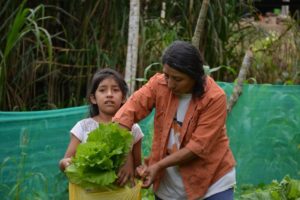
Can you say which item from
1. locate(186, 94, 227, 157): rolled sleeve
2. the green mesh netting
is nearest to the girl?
locate(186, 94, 227, 157): rolled sleeve

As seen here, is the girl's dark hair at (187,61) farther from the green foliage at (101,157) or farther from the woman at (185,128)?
the green foliage at (101,157)

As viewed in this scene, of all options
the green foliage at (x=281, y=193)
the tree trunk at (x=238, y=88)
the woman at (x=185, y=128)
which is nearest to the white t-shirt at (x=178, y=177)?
the woman at (x=185, y=128)

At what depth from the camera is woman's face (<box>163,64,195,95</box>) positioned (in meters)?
3.40

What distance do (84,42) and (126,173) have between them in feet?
11.5

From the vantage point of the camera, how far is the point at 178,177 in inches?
142

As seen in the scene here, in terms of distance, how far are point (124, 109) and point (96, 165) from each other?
1.07ft

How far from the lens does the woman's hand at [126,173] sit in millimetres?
3432

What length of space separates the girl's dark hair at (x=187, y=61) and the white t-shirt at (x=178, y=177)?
13 centimetres

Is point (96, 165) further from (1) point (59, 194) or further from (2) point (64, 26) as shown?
(2) point (64, 26)

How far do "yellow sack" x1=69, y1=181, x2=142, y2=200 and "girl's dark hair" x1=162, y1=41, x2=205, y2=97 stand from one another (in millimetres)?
581

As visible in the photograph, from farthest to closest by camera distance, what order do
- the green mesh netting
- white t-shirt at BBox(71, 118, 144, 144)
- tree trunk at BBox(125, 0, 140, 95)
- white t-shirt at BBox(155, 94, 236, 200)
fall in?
1. tree trunk at BBox(125, 0, 140, 95)
2. the green mesh netting
3. white t-shirt at BBox(71, 118, 144, 144)
4. white t-shirt at BBox(155, 94, 236, 200)

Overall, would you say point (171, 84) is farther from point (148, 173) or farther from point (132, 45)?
point (132, 45)

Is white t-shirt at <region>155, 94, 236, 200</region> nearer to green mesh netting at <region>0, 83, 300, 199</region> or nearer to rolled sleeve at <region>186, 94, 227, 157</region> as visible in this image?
rolled sleeve at <region>186, 94, 227, 157</region>

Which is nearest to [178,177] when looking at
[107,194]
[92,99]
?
[107,194]
